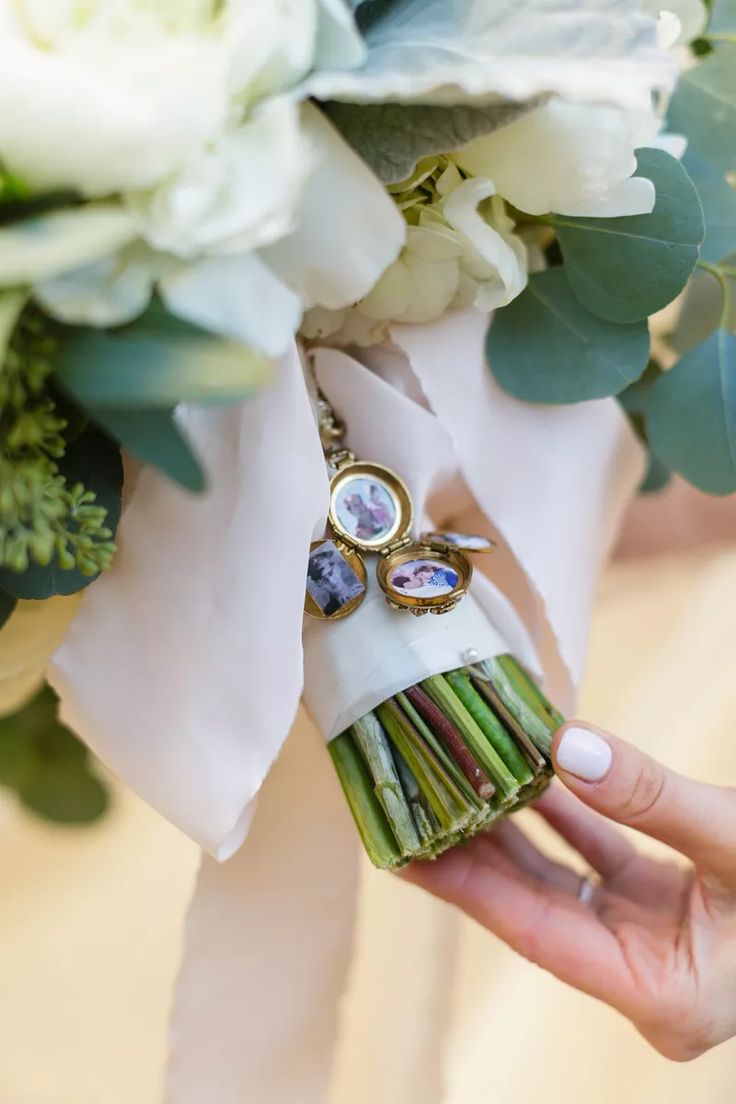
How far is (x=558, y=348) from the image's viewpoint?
496mm

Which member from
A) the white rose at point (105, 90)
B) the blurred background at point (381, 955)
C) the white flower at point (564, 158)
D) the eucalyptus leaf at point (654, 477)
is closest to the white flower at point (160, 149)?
the white rose at point (105, 90)

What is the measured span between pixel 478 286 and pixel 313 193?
0.14 m

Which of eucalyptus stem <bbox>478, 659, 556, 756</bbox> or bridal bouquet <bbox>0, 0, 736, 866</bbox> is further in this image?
eucalyptus stem <bbox>478, 659, 556, 756</bbox>

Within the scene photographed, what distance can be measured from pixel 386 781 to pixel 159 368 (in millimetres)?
235

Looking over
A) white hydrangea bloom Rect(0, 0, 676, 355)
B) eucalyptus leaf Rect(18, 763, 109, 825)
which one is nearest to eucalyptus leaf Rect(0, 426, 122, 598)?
white hydrangea bloom Rect(0, 0, 676, 355)

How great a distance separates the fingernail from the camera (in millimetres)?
455

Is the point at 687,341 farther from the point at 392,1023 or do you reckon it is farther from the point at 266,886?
the point at 392,1023

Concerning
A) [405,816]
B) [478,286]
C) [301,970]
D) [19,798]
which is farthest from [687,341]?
[19,798]

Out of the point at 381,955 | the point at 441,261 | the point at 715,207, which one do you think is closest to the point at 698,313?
the point at 715,207

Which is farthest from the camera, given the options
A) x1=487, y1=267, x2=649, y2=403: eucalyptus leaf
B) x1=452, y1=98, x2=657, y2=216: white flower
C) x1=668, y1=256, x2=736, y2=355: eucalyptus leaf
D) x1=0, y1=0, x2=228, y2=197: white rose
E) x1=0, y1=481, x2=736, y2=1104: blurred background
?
x1=0, y1=481, x2=736, y2=1104: blurred background

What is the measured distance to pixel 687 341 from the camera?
2.10ft

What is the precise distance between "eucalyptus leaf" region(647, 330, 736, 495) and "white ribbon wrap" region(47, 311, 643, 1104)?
0.12 feet

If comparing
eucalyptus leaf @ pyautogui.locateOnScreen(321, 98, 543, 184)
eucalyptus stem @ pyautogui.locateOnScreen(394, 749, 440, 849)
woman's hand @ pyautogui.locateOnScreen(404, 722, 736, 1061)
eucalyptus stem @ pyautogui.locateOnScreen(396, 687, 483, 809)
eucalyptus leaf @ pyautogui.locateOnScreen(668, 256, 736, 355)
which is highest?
eucalyptus leaf @ pyautogui.locateOnScreen(321, 98, 543, 184)

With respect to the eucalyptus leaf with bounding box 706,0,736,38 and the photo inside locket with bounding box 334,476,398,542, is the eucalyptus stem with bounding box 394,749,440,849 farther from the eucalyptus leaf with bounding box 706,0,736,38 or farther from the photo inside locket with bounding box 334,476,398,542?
the eucalyptus leaf with bounding box 706,0,736,38
